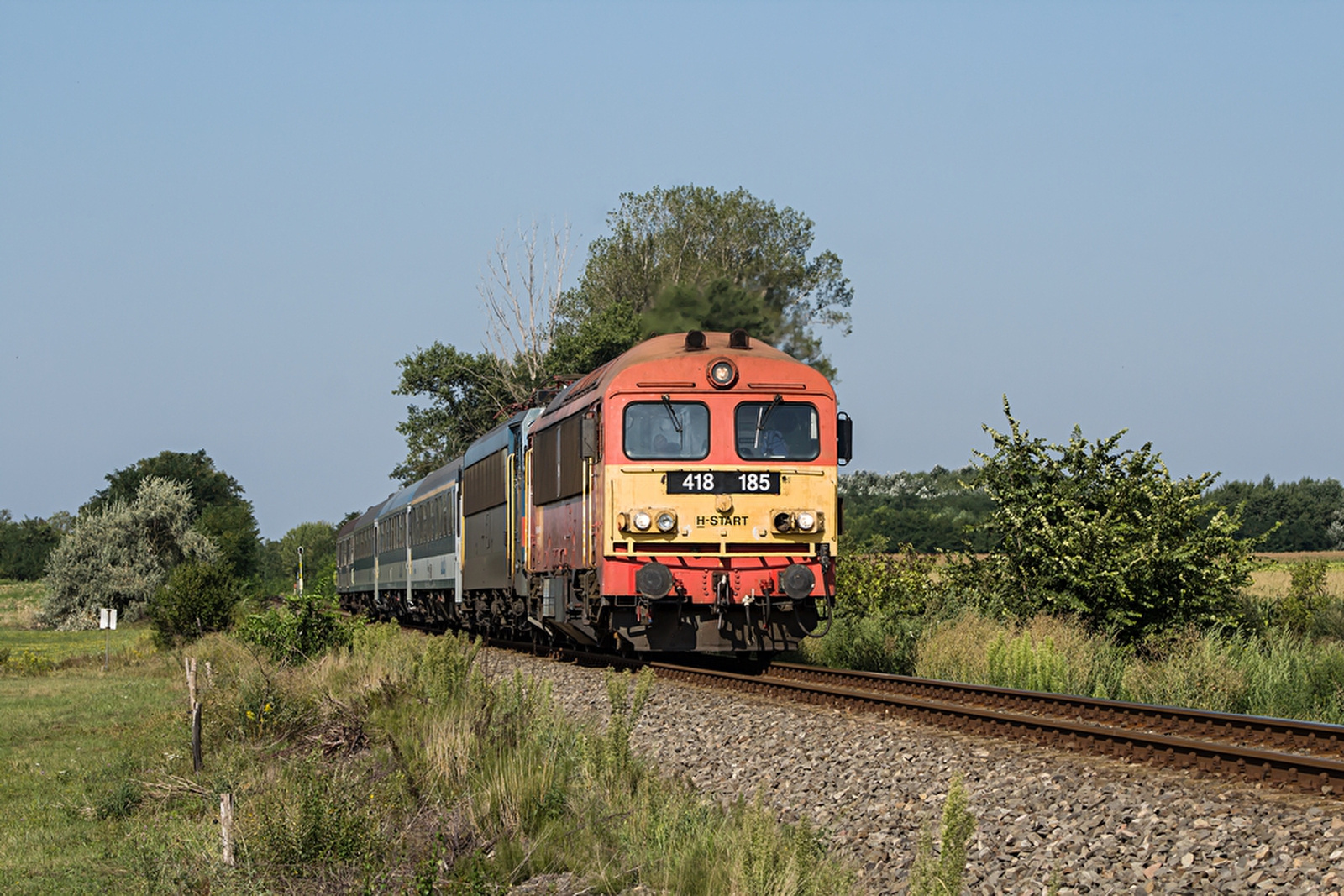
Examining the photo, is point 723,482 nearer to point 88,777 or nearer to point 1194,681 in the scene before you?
point 1194,681

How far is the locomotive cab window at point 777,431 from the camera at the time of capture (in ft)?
47.1

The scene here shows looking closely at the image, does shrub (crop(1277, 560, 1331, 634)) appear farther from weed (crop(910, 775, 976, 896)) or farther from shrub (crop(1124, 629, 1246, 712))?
weed (crop(910, 775, 976, 896))

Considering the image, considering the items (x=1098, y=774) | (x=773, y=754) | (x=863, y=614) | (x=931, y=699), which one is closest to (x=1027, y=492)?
(x=863, y=614)

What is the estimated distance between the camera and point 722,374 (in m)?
14.4

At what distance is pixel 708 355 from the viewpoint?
14547mm

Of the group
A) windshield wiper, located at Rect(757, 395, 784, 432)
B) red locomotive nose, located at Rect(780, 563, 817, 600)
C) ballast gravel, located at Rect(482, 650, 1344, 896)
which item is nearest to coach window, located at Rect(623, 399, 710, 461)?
windshield wiper, located at Rect(757, 395, 784, 432)

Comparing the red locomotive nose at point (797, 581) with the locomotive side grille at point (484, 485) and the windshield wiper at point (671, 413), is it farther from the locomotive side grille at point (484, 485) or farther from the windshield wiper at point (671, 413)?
Answer: the locomotive side grille at point (484, 485)

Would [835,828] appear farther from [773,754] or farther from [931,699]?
[931,699]

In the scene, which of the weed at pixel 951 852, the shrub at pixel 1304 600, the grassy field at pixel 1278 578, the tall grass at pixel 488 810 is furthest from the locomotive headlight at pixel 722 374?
the shrub at pixel 1304 600

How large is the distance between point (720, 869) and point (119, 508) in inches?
2433

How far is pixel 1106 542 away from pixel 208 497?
304 feet

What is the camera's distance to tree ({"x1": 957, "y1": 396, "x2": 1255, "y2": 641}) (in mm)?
16859

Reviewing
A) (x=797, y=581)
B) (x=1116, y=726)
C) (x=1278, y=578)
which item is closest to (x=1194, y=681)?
(x=1116, y=726)

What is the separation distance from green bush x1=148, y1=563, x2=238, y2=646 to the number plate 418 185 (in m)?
19.9
